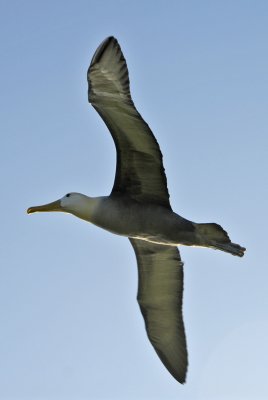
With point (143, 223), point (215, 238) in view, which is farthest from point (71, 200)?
point (215, 238)

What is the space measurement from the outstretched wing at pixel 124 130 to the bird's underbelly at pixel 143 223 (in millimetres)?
253

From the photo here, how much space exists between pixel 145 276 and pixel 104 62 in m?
3.58

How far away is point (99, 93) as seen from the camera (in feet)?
37.6

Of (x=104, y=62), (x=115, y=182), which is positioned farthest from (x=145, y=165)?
(x=104, y=62)

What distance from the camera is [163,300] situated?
44.9ft

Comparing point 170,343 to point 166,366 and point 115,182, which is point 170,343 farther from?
point 115,182

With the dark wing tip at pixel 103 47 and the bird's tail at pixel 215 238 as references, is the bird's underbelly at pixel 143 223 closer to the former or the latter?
the bird's tail at pixel 215 238

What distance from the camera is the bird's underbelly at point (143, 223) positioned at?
11867 mm

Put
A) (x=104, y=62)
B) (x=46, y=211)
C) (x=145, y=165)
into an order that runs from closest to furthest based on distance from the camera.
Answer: (x=104, y=62) < (x=145, y=165) < (x=46, y=211)

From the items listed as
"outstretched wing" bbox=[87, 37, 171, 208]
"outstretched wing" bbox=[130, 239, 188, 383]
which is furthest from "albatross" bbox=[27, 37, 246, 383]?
"outstretched wing" bbox=[130, 239, 188, 383]

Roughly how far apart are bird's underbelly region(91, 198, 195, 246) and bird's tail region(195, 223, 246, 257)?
10 centimetres

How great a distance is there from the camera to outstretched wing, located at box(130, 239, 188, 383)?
13.4 meters

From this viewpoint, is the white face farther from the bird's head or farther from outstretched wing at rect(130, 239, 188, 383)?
outstretched wing at rect(130, 239, 188, 383)

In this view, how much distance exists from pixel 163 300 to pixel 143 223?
2122 millimetres
